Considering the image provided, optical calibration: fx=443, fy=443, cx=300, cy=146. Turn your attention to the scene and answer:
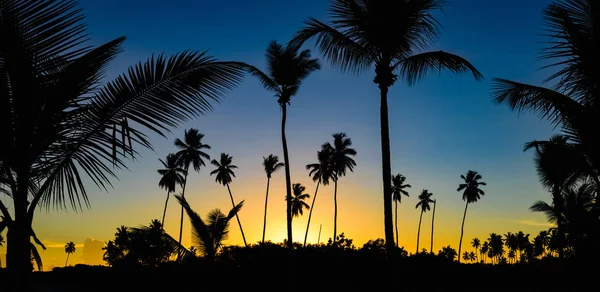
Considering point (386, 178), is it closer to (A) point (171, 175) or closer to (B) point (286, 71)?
(B) point (286, 71)

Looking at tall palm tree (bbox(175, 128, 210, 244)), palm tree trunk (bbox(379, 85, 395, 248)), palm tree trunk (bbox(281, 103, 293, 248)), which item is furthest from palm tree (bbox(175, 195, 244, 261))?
tall palm tree (bbox(175, 128, 210, 244))

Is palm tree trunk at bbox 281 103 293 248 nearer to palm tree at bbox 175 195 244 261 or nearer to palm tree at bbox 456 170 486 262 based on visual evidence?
palm tree at bbox 175 195 244 261

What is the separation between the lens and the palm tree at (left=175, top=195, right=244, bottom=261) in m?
11.9

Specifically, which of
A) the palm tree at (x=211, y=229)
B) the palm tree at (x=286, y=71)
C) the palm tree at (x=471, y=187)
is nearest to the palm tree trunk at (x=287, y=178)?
the palm tree at (x=286, y=71)

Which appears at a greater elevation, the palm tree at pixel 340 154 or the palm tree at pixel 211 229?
the palm tree at pixel 340 154

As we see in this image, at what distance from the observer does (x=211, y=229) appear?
521 inches

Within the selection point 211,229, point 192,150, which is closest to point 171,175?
point 192,150

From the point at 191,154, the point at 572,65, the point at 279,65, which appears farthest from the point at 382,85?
the point at 191,154

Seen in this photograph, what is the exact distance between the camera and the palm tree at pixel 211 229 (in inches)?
467

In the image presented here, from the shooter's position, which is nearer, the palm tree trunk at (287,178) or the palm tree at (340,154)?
the palm tree trunk at (287,178)

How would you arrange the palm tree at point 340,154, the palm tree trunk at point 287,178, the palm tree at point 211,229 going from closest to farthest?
the palm tree at point 211,229
the palm tree trunk at point 287,178
the palm tree at point 340,154

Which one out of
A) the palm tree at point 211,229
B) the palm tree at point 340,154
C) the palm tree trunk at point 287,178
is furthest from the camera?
the palm tree at point 340,154

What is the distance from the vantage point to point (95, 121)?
395cm

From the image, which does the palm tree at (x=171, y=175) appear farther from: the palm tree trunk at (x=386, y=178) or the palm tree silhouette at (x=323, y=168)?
the palm tree trunk at (x=386, y=178)
